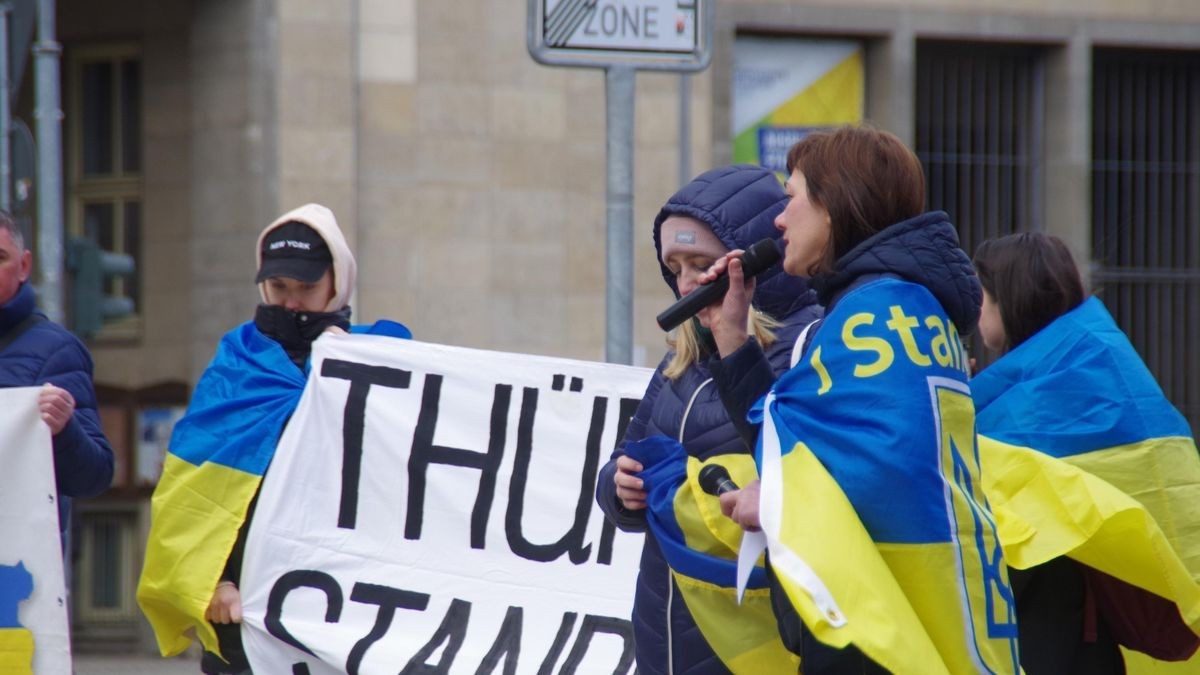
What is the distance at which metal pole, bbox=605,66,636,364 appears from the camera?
528 cm

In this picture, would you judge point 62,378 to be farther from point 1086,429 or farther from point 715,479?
point 1086,429

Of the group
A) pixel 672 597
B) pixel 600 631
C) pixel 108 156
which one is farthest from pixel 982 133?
pixel 672 597

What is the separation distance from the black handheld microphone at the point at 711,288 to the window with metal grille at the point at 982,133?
1211cm

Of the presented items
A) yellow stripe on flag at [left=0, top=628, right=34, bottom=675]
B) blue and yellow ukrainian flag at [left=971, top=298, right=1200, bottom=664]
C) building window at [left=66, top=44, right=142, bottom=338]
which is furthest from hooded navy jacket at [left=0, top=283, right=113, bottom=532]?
building window at [left=66, top=44, right=142, bottom=338]

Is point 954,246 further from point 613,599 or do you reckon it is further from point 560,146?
point 560,146

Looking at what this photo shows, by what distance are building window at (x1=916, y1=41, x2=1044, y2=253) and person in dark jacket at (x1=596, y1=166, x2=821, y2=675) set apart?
11.7 m

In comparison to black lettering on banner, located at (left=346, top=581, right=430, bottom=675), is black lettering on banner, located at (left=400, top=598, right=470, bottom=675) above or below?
below

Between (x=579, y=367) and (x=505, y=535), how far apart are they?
55 cm

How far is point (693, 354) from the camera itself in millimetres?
3881

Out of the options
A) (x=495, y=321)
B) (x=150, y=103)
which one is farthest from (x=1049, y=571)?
(x=150, y=103)

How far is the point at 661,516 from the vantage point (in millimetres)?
3754

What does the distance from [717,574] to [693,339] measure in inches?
20.0

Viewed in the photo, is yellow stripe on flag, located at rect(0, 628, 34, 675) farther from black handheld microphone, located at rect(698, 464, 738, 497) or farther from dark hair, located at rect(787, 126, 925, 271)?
dark hair, located at rect(787, 126, 925, 271)

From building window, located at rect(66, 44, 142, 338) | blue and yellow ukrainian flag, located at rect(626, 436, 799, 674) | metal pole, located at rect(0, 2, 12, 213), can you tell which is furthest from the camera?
building window, located at rect(66, 44, 142, 338)
